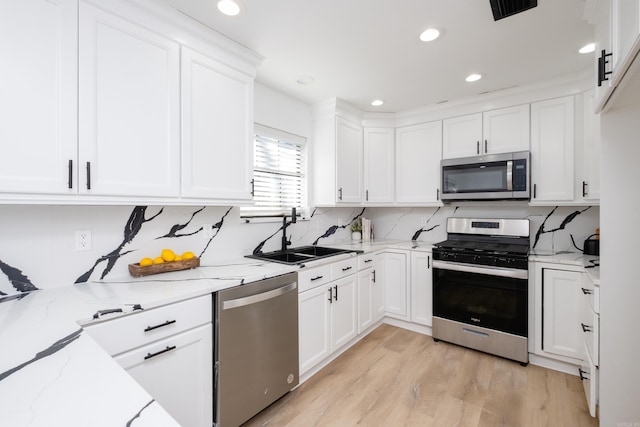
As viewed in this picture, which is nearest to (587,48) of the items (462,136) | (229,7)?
(462,136)

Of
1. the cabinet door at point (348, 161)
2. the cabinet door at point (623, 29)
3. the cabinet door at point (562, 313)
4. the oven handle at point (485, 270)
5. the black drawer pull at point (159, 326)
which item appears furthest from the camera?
the cabinet door at point (348, 161)

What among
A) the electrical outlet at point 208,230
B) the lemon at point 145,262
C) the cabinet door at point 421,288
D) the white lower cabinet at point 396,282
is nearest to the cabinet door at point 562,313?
the cabinet door at point 421,288

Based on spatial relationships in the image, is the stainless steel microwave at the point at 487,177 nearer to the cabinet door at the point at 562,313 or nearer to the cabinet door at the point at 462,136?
the cabinet door at the point at 462,136

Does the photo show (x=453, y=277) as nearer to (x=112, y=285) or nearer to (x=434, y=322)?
(x=434, y=322)

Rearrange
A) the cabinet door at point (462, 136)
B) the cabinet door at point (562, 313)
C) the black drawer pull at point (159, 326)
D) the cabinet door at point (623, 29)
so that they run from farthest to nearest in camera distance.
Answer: the cabinet door at point (462, 136) < the cabinet door at point (562, 313) < the black drawer pull at point (159, 326) < the cabinet door at point (623, 29)

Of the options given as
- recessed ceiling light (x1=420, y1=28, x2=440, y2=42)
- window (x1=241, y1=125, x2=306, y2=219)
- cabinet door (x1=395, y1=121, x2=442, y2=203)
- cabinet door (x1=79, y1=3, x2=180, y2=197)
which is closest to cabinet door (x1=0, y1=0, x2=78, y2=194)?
cabinet door (x1=79, y1=3, x2=180, y2=197)

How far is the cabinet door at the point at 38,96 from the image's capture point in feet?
3.93

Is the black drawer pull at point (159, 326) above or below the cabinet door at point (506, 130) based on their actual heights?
below

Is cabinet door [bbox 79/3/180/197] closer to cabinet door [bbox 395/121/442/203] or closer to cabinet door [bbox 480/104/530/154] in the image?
cabinet door [bbox 395/121/442/203]

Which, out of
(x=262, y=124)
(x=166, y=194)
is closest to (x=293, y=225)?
(x=262, y=124)

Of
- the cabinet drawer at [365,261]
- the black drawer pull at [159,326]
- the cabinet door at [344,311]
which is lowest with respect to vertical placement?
the cabinet door at [344,311]

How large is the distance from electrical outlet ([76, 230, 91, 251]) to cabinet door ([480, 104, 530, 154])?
3.35 m

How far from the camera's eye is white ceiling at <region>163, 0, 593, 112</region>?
1684mm

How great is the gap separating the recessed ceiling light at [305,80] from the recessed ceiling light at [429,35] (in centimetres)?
98
